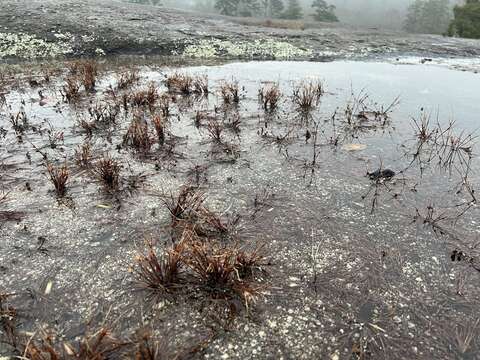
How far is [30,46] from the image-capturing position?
1902 centimetres

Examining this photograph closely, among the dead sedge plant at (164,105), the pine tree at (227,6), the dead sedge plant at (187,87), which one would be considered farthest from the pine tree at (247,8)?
the dead sedge plant at (164,105)

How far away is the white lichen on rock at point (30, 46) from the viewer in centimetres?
1825

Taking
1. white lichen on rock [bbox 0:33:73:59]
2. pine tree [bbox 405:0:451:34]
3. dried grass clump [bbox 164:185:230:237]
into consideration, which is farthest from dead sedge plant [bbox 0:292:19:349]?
pine tree [bbox 405:0:451:34]

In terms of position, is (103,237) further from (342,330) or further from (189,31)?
(189,31)

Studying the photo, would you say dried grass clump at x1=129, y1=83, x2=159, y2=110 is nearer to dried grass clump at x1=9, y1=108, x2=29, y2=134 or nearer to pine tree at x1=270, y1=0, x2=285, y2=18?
dried grass clump at x1=9, y1=108, x2=29, y2=134

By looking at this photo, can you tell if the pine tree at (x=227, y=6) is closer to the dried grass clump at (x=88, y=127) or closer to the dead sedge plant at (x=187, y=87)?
the dead sedge plant at (x=187, y=87)

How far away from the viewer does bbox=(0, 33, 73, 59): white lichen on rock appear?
18250 mm

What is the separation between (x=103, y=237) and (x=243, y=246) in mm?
1836

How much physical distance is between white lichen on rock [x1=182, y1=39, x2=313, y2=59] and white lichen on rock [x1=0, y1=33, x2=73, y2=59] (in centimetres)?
638

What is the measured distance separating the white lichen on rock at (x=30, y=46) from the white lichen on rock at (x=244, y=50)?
638 centimetres

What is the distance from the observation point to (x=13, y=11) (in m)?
22.8

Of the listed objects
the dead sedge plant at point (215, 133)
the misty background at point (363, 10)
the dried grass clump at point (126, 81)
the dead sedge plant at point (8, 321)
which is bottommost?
the dead sedge plant at point (8, 321)

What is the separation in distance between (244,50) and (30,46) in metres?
11.3

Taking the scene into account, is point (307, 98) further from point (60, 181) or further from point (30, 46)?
point (30, 46)
